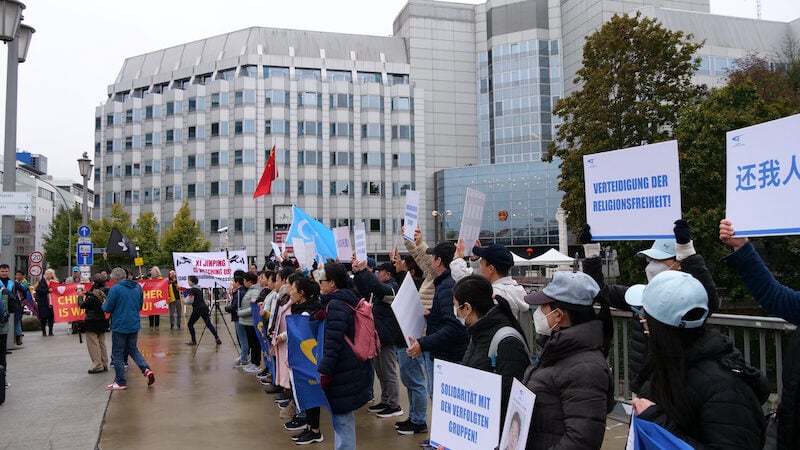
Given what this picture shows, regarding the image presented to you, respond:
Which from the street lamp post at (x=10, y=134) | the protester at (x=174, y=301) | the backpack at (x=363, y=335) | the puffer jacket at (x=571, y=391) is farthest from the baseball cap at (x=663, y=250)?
the protester at (x=174, y=301)

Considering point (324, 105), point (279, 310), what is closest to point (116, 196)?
point (324, 105)

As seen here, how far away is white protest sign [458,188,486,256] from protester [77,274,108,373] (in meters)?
7.94

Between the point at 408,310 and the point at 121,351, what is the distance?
6.77 metres

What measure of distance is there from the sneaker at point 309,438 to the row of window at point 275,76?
216 ft

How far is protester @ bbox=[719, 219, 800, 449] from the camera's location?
9.15ft

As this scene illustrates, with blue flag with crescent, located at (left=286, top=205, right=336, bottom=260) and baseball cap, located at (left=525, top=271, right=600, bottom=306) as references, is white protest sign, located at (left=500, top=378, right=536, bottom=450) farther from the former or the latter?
blue flag with crescent, located at (left=286, top=205, right=336, bottom=260)

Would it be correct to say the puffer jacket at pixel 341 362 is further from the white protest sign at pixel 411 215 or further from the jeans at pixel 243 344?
the jeans at pixel 243 344

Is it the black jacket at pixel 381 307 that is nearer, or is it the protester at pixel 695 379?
the protester at pixel 695 379

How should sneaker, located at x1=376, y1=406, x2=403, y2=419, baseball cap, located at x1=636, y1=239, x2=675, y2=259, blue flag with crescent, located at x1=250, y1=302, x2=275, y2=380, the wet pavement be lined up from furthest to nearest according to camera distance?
blue flag with crescent, located at x1=250, y1=302, x2=275, y2=380
sneaker, located at x1=376, y1=406, x2=403, y2=419
the wet pavement
baseball cap, located at x1=636, y1=239, x2=675, y2=259

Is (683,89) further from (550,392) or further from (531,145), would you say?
(531,145)

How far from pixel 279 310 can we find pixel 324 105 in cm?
6401

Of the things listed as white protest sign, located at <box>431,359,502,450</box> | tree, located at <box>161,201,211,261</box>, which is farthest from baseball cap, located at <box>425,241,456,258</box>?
tree, located at <box>161,201,211,261</box>

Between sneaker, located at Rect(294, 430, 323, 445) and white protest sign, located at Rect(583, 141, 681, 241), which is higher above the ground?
white protest sign, located at Rect(583, 141, 681, 241)

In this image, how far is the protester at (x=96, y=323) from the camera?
38.6 feet
